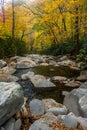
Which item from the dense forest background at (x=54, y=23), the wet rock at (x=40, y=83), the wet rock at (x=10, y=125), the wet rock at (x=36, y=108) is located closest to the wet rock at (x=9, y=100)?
the wet rock at (x=10, y=125)

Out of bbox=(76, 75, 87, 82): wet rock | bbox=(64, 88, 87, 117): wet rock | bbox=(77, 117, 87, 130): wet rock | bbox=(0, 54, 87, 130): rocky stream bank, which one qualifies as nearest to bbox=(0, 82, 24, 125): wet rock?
bbox=(0, 54, 87, 130): rocky stream bank

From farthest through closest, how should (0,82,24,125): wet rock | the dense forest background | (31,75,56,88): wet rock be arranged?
1. the dense forest background
2. (31,75,56,88): wet rock
3. (0,82,24,125): wet rock

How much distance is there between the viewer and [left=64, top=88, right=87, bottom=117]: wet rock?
7.06 m

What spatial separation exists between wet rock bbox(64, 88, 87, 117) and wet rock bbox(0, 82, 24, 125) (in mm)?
2001

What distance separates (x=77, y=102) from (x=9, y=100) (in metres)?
2.83

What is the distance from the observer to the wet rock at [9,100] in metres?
5.56

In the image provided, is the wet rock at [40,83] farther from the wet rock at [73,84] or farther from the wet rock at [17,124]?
the wet rock at [17,124]

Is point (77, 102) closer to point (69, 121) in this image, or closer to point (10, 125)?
point (69, 121)

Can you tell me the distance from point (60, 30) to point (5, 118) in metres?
19.0

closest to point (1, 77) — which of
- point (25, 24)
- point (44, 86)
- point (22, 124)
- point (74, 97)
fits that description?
point (44, 86)

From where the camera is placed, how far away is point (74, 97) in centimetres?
812

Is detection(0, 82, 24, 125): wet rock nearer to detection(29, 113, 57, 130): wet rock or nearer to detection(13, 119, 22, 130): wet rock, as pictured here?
detection(13, 119, 22, 130): wet rock

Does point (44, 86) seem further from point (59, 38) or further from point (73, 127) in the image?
point (59, 38)

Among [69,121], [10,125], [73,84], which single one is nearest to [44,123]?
[69,121]
